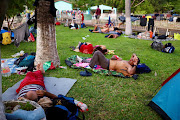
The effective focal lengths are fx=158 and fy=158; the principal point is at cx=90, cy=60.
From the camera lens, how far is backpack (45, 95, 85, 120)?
2.74m

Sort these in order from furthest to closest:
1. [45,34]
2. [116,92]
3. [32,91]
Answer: [45,34]
[116,92]
[32,91]

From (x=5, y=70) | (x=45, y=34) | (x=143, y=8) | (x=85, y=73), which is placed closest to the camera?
(x=5, y=70)

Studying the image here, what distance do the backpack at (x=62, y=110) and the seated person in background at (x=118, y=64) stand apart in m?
2.45

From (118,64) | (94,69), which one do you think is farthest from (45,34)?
(118,64)

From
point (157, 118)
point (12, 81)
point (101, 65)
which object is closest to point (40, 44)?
point (12, 81)

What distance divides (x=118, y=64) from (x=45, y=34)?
263 cm

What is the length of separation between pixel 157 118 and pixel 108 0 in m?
30.8

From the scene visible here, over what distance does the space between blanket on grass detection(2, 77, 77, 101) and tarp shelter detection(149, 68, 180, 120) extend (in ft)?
7.32

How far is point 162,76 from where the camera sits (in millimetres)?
5145

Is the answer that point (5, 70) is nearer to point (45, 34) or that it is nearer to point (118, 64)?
point (45, 34)

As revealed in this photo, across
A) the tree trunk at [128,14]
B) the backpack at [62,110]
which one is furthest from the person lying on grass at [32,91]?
the tree trunk at [128,14]

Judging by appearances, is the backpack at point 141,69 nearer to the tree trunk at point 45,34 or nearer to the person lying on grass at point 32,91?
the tree trunk at point 45,34

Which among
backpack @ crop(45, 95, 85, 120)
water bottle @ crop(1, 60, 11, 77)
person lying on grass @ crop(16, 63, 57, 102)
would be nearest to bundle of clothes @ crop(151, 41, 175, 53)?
backpack @ crop(45, 95, 85, 120)

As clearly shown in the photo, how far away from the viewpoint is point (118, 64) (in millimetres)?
5312
